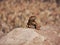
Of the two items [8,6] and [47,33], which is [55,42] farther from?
[8,6]

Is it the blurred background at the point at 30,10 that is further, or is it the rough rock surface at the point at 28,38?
the blurred background at the point at 30,10

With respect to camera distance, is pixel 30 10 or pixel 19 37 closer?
pixel 19 37

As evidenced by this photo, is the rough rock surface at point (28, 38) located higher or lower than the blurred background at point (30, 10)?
higher

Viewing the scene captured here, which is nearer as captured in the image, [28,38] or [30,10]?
[28,38]

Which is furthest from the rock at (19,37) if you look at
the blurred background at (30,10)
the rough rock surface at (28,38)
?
the blurred background at (30,10)

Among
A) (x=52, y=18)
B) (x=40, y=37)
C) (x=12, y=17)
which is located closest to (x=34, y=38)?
(x=40, y=37)

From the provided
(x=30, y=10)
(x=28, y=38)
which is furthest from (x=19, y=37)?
(x=30, y=10)

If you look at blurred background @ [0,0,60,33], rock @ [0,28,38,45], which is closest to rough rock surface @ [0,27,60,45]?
rock @ [0,28,38,45]

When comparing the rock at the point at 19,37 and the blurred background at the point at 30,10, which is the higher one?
the rock at the point at 19,37

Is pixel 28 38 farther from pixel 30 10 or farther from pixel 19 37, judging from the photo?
pixel 30 10

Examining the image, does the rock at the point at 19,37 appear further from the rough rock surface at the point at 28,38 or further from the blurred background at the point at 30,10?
the blurred background at the point at 30,10

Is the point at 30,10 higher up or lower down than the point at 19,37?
lower down

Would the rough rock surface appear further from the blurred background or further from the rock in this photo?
the blurred background
